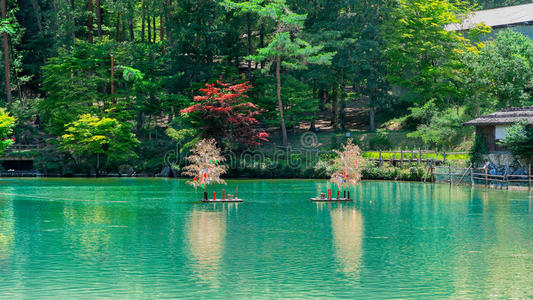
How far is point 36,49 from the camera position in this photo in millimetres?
78000

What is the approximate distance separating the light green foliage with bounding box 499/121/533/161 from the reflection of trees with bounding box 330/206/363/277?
18.2m

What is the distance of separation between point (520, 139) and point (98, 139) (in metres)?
38.0

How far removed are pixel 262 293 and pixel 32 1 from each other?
70.3 meters

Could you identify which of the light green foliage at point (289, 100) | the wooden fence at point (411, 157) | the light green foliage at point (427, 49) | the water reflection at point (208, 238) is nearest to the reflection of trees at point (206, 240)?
the water reflection at point (208, 238)

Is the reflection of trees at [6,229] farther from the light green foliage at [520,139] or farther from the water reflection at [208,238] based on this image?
the light green foliage at [520,139]

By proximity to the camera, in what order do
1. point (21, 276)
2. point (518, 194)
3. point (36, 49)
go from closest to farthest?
point (21, 276) → point (518, 194) → point (36, 49)

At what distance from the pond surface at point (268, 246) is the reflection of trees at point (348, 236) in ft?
0.18

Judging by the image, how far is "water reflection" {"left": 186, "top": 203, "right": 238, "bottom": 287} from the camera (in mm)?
21155

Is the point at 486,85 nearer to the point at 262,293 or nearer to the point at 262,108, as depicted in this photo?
the point at 262,108

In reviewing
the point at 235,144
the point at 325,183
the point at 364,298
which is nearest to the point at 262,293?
the point at 364,298

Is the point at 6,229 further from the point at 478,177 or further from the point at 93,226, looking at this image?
the point at 478,177

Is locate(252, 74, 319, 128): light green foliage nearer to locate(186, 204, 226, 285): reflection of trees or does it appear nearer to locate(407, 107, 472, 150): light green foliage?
locate(407, 107, 472, 150): light green foliage

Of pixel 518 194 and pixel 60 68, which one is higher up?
→ pixel 60 68

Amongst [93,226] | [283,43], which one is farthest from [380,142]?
[93,226]
